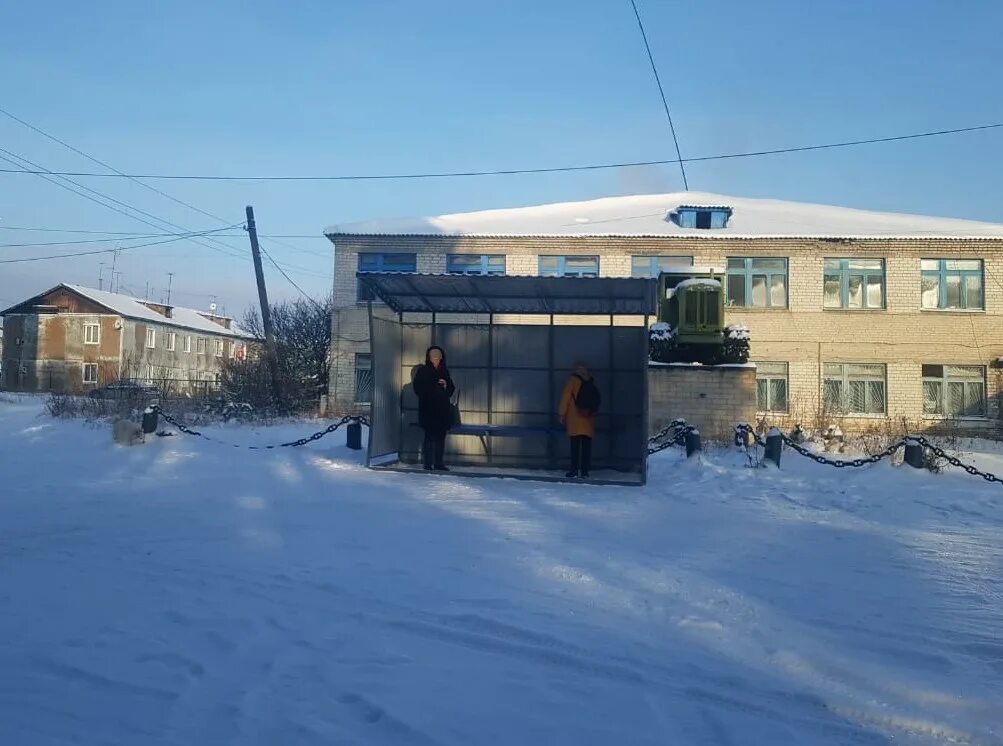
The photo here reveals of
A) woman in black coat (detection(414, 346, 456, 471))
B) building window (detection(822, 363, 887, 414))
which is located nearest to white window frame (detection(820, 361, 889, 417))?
building window (detection(822, 363, 887, 414))

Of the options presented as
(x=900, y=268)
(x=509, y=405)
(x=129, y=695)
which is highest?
(x=900, y=268)

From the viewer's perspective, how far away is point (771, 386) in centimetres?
3244

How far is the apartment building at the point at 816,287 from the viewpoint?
3136 centimetres

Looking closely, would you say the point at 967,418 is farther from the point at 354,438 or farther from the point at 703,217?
the point at 354,438

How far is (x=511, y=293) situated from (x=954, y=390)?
24821 millimetres

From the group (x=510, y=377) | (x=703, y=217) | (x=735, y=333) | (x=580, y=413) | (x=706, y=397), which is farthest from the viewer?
(x=703, y=217)

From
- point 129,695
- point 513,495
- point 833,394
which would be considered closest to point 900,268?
point 833,394

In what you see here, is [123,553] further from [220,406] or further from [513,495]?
[220,406]

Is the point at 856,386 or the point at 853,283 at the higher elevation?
the point at 853,283

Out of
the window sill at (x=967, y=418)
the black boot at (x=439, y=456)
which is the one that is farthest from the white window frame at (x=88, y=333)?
the black boot at (x=439, y=456)

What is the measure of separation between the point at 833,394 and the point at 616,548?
26654 millimetres

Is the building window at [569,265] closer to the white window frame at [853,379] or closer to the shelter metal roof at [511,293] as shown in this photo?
the white window frame at [853,379]

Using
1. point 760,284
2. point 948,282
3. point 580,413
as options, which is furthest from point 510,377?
point 948,282

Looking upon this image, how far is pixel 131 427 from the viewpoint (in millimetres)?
14758
